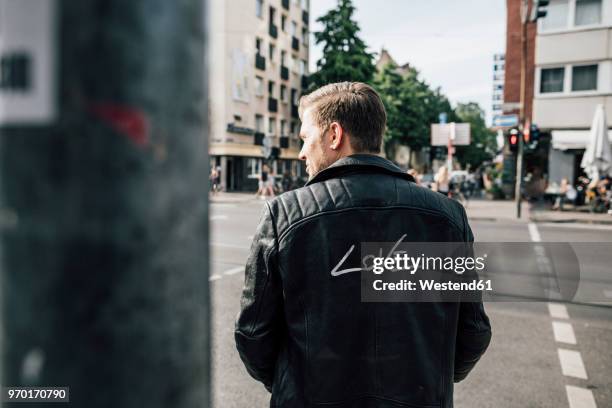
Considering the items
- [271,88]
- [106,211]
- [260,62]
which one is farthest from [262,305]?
[271,88]

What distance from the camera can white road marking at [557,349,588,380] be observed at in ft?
13.4

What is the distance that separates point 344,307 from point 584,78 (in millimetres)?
26988

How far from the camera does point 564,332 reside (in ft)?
16.7

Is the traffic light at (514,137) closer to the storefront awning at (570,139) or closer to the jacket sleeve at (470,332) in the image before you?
the storefront awning at (570,139)

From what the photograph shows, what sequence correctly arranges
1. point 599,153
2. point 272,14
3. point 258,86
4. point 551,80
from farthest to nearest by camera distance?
point 272,14, point 258,86, point 551,80, point 599,153

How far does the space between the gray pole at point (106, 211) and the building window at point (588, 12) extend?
2859 cm

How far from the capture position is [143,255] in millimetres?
462

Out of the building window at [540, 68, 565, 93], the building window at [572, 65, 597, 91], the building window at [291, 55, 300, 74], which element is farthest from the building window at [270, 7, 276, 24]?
the building window at [572, 65, 597, 91]

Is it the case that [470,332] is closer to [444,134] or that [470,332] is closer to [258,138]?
[444,134]

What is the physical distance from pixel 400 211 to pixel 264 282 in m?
0.52

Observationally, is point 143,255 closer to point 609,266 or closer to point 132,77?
point 132,77

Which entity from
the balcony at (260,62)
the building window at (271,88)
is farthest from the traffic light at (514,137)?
the building window at (271,88)

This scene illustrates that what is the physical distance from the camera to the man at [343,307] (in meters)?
1.54

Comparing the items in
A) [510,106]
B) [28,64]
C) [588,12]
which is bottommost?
[28,64]
